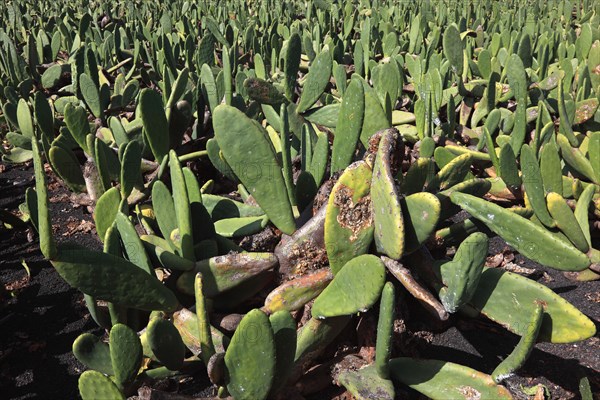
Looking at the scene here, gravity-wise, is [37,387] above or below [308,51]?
below

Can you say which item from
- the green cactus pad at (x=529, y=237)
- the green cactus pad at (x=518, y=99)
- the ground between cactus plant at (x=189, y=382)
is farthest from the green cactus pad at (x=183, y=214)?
the green cactus pad at (x=518, y=99)

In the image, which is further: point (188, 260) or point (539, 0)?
point (539, 0)

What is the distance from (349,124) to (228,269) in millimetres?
503

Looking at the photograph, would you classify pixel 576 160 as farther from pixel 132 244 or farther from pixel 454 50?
pixel 132 244

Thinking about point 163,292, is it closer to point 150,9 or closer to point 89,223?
point 89,223

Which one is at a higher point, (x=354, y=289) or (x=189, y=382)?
(x=354, y=289)

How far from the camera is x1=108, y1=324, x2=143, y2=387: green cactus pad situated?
1.16 metres

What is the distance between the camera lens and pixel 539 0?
216 inches

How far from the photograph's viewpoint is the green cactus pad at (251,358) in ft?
3.61

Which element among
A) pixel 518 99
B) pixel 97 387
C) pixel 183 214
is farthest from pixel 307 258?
pixel 518 99

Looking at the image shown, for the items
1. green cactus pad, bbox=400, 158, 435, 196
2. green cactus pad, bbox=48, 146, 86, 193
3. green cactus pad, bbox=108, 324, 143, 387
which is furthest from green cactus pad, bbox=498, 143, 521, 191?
green cactus pad, bbox=48, 146, 86, 193

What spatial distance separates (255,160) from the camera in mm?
1513

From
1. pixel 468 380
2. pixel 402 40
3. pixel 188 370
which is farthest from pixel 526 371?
pixel 402 40

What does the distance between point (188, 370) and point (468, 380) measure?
0.63 m
